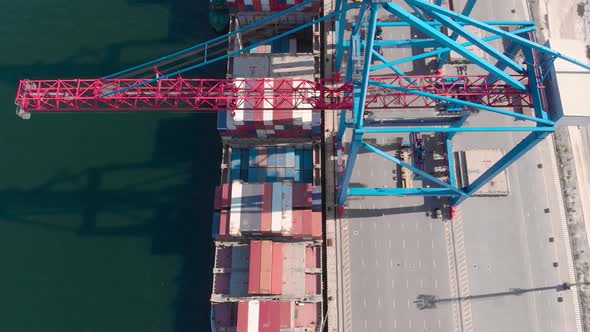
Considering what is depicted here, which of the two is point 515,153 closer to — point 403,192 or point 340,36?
point 403,192

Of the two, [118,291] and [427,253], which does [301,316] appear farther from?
[118,291]

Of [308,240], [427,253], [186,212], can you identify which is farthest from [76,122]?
[427,253]

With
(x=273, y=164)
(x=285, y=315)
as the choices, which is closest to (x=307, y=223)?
(x=273, y=164)

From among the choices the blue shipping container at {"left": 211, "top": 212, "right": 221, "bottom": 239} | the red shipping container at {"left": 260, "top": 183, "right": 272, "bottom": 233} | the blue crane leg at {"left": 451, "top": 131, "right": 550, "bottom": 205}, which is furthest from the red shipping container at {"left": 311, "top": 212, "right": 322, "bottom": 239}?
the blue crane leg at {"left": 451, "top": 131, "right": 550, "bottom": 205}

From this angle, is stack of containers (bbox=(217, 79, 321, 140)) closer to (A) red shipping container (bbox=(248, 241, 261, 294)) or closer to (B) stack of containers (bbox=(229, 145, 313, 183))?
(B) stack of containers (bbox=(229, 145, 313, 183))

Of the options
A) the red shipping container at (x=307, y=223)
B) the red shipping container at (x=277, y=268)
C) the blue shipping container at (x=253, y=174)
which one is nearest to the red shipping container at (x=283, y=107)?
the blue shipping container at (x=253, y=174)
